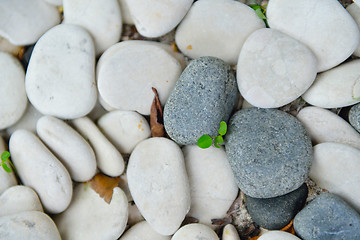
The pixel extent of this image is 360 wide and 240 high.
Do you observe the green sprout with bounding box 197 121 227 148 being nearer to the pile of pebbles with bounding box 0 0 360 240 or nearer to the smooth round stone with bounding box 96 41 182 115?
the pile of pebbles with bounding box 0 0 360 240

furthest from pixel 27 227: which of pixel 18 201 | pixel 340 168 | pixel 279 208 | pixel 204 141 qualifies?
pixel 340 168

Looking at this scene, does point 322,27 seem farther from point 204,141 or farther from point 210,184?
point 210,184

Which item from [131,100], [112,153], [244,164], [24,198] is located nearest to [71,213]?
[24,198]

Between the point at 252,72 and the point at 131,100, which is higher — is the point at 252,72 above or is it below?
above

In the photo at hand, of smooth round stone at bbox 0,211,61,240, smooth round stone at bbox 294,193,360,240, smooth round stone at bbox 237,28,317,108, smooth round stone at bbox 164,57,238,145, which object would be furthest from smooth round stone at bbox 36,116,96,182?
smooth round stone at bbox 294,193,360,240

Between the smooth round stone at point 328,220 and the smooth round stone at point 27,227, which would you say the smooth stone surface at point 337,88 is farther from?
the smooth round stone at point 27,227

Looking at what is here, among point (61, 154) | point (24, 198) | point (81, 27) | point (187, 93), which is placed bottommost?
point (24, 198)

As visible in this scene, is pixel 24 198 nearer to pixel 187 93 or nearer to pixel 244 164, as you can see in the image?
pixel 187 93
